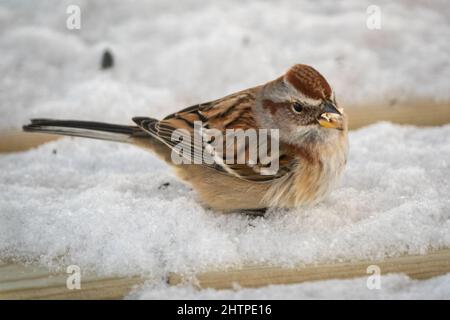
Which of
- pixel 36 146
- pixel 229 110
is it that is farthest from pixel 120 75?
pixel 229 110

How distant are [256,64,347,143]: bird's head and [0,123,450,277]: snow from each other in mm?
279

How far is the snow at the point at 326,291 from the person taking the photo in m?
1.67

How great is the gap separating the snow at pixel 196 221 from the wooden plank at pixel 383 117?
19.6 inches

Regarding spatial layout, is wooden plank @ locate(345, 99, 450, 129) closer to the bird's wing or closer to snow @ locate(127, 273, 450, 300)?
the bird's wing

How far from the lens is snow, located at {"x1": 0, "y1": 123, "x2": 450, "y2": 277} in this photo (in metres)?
1.93

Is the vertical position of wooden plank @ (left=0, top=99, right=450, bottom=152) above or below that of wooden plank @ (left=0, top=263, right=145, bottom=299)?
above

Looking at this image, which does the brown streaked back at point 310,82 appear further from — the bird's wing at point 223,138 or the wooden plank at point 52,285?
the wooden plank at point 52,285

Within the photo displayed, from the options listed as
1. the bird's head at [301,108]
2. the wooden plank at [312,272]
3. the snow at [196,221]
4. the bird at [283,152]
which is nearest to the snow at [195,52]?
the snow at [196,221]

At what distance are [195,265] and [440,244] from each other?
757 mm

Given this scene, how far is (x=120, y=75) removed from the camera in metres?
4.19

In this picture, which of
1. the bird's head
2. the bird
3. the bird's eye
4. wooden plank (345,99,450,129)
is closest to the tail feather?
the bird

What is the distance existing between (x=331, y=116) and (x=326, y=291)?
30.9 inches

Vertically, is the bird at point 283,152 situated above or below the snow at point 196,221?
above
